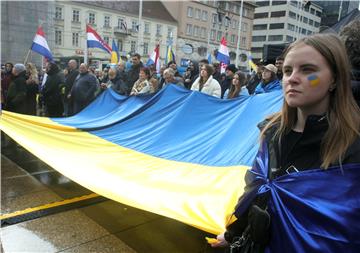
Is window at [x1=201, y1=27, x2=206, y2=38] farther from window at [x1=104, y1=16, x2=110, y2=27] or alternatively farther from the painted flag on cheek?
the painted flag on cheek

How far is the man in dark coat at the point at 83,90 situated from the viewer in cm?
838

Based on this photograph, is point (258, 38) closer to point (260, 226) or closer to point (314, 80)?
point (314, 80)

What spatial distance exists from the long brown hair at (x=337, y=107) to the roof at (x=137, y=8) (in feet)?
183

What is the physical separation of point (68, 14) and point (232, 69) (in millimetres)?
49255

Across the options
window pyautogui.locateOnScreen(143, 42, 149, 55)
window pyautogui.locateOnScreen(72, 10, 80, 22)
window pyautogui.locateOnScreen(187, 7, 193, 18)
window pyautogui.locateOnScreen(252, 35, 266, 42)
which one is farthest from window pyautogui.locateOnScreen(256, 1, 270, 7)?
window pyautogui.locateOnScreen(72, 10, 80, 22)

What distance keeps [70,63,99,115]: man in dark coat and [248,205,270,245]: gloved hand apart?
24.4ft

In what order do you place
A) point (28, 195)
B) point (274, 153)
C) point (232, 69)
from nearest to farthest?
point (274, 153)
point (28, 195)
point (232, 69)

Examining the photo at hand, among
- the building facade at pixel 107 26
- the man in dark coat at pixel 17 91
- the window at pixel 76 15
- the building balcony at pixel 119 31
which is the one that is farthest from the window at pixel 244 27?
the man in dark coat at pixel 17 91

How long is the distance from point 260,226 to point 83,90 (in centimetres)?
762

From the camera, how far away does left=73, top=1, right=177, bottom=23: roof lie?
54.8m

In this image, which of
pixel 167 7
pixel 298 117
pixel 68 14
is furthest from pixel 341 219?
pixel 167 7

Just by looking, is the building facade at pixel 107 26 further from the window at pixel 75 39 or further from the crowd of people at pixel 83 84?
the crowd of people at pixel 83 84

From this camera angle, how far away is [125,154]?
15.6 feet

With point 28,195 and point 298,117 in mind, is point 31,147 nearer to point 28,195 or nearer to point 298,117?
point 28,195
